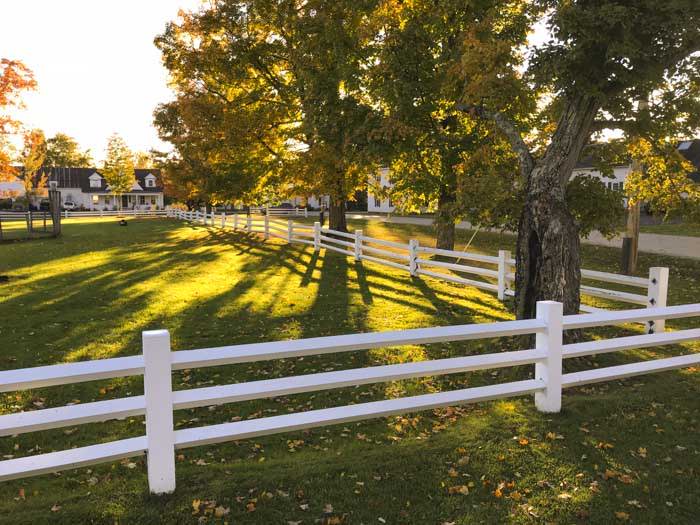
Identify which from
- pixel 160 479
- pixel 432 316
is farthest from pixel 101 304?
pixel 160 479

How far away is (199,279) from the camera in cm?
1587

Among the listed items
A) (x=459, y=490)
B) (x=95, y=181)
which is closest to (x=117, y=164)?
(x=95, y=181)

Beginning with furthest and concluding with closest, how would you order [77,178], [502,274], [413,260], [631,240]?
[77,178] < [631,240] < [413,260] < [502,274]

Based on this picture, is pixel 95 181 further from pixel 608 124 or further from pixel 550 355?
pixel 550 355

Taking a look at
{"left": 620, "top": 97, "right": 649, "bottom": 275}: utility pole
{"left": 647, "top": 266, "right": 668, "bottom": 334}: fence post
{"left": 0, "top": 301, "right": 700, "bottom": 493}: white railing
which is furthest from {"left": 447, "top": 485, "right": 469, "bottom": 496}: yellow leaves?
{"left": 620, "top": 97, "right": 649, "bottom": 275}: utility pole

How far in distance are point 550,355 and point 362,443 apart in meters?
1.99

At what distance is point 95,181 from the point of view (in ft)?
272

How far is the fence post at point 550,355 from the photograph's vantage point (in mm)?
5188

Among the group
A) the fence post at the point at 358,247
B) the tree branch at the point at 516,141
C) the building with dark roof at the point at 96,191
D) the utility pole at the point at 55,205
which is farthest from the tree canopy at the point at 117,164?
the tree branch at the point at 516,141

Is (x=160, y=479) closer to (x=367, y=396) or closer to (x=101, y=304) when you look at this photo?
(x=367, y=396)

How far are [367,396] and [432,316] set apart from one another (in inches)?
175

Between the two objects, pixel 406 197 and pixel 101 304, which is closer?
pixel 101 304

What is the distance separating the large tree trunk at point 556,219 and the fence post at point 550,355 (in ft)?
8.62

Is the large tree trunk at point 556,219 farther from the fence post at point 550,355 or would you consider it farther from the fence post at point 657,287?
the fence post at point 550,355
